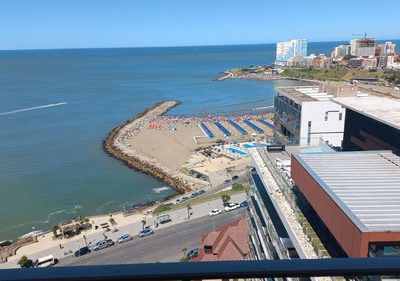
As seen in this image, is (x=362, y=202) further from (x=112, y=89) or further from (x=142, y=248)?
(x=112, y=89)

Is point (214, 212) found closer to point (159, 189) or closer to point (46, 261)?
point (159, 189)

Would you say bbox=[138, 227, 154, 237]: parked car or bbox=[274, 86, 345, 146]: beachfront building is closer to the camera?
bbox=[138, 227, 154, 237]: parked car

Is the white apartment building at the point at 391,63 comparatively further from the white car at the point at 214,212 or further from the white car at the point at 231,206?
the white car at the point at 214,212

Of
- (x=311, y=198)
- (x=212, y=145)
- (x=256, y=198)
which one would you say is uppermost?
(x=311, y=198)

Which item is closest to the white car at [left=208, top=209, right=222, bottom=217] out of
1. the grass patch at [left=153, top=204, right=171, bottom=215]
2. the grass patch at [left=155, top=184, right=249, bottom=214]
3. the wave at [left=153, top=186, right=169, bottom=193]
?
the grass patch at [left=155, top=184, right=249, bottom=214]

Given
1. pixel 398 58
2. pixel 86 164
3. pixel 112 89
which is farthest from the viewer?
pixel 398 58

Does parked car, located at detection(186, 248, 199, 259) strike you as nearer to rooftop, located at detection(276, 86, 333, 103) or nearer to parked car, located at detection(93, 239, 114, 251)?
parked car, located at detection(93, 239, 114, 251)

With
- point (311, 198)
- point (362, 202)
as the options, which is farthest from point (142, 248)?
point (362, 202)
